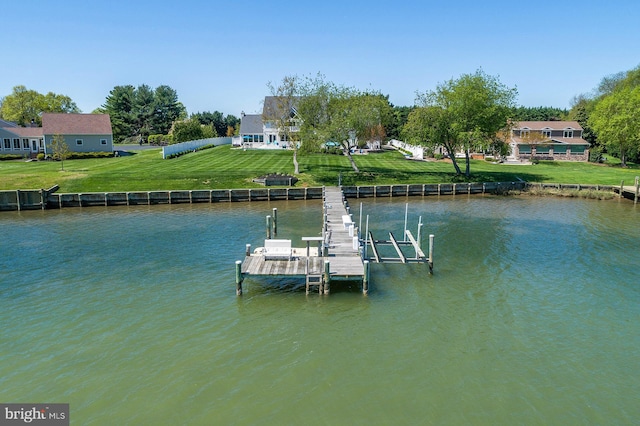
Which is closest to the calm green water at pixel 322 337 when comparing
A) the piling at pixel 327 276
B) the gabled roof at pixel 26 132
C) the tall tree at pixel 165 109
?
the piling at pixel 327 276

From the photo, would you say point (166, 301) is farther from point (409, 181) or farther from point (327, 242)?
point (409, 181)

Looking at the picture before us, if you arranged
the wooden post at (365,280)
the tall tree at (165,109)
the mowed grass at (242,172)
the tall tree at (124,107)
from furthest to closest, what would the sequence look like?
the tall tree at (165,109)
the tall tree at (124,107)
the mowed grass at (242,172)
the wooden post at (365,280)

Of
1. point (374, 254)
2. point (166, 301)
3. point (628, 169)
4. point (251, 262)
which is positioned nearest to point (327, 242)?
point (374, 254)

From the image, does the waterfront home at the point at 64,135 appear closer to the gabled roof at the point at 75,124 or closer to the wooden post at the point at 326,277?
the gabled roof at the point at 75,124

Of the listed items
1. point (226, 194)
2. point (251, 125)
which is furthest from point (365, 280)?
point (251, 125)

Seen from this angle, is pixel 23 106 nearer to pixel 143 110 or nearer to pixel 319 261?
pixel 143 110

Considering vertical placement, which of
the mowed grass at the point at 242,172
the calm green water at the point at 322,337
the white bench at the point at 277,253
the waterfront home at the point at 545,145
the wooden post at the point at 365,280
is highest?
the waterfront home at the point at 545,145

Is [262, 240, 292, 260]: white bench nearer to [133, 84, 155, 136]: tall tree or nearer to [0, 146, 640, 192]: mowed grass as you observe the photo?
[0, 146, 640, 192]: mowed grass
